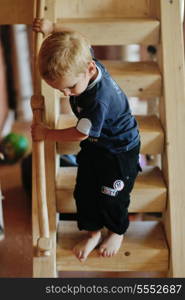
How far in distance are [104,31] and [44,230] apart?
0.85m

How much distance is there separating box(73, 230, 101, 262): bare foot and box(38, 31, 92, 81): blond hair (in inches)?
28.9

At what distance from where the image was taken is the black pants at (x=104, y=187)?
5.90 ft

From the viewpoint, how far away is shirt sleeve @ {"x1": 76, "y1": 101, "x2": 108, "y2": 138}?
63.1 inches

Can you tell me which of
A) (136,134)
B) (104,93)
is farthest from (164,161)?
(104,93)

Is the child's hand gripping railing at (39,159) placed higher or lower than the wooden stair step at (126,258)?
higher

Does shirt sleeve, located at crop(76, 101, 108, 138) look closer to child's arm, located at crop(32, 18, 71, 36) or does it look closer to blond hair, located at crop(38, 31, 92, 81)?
blond hair, located at crop(38, 31, 92, 81)

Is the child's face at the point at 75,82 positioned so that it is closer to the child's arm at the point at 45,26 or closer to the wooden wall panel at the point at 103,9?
the child's arm at the point at 45,26

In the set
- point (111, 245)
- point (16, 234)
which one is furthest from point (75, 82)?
point (16, 234)

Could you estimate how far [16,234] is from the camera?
8.68 ft

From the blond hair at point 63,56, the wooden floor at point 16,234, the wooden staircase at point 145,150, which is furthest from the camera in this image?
the wooden floor at point 16,234

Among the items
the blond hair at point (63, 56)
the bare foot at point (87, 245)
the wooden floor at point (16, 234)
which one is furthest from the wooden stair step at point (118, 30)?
the wooden floor at point (16, 234)

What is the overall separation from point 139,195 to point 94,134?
445mm

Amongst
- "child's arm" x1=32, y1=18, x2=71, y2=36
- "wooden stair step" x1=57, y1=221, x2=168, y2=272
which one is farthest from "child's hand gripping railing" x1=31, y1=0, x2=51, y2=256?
"wooden stair step" x1=57, y1=221, x2=168, y2=272

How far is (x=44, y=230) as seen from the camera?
183 cm
